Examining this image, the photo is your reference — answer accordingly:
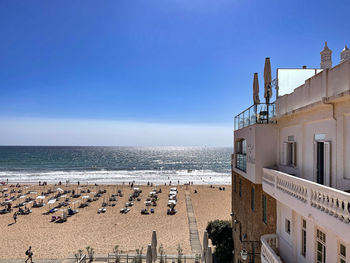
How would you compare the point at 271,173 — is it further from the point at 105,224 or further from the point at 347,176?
the point at 105,224

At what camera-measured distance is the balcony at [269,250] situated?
679 centimetres

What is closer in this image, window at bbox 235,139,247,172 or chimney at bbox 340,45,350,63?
chimney at bbox 340,45,350,63

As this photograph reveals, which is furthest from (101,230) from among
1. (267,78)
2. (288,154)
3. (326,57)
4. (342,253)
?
(326,57)

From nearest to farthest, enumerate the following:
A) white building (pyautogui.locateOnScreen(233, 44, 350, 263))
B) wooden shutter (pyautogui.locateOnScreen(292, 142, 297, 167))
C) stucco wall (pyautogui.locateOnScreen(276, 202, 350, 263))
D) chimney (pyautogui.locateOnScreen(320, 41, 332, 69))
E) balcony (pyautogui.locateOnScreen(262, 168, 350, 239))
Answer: balcony (pyautogui.locateOnScreen(262, 168, 350, 239)), white building (pyautogui.locateOnScreen(233, 44, 350, 263)), stucco wall (pyautogui.locateOnScreen(276, 202, 350, 263)), wooden shutter (pyautogui.locateOnScreen(292, 142, 297, 167)), chimney (pyautogui.locateOnScreen(320, 41, 332, 69))

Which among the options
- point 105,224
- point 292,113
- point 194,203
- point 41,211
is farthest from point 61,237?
point 292,113

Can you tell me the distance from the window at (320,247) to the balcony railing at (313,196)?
93 cm

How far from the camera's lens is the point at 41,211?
30656 millimetres

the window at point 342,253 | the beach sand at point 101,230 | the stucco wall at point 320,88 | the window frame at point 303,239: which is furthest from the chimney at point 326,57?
the beach sand at point 101,230

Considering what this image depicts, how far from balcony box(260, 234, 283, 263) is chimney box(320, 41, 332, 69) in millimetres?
7156

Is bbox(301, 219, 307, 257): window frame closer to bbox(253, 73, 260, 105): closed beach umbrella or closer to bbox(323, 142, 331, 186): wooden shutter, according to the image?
bbox(323, 142, 331, 186): wooden shutter

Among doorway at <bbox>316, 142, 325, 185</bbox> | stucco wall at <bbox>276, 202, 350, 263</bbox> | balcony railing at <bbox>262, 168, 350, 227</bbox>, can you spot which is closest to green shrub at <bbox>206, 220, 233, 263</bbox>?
stucco wall at <bbox>276, 202, 350, 263</bbox>

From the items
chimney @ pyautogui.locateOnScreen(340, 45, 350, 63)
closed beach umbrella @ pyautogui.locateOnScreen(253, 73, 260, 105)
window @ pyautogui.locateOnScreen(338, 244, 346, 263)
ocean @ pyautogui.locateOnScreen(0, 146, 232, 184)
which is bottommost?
ocean @ pyautogui.locateOnScreen(0, 146, 232, 184)

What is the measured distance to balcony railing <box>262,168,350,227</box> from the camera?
14.3ft

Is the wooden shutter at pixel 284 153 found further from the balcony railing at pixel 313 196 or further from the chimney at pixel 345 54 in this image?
the chimney at pixel 345 54
